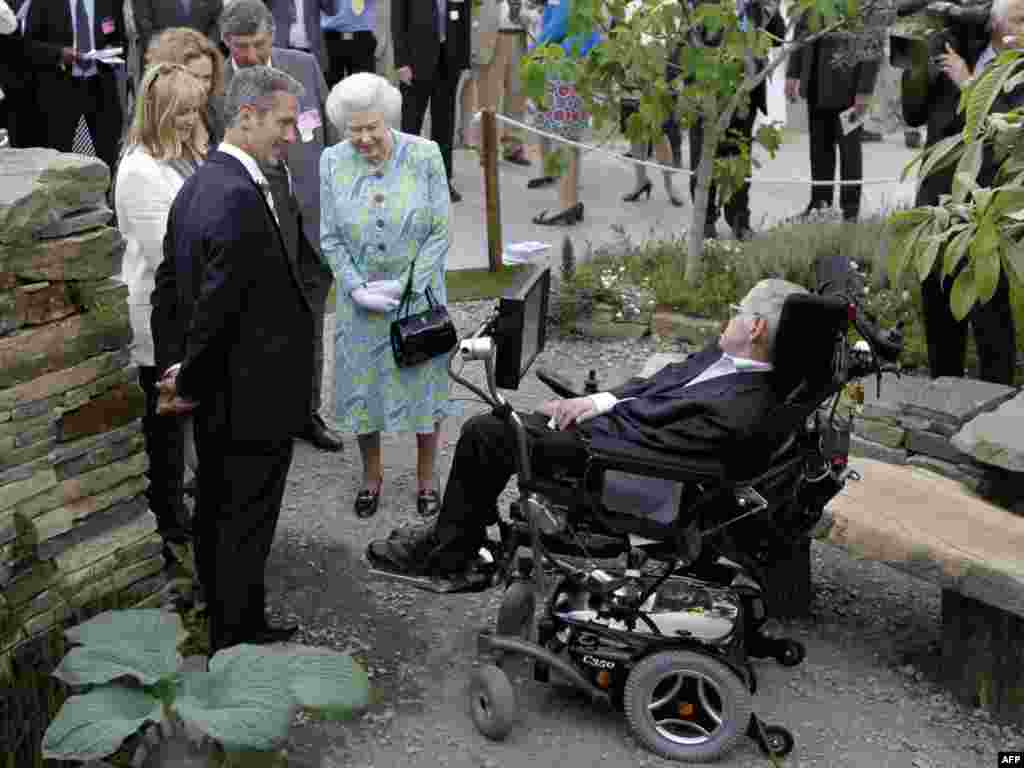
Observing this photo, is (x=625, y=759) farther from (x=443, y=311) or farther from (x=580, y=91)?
(x=580, y=91)

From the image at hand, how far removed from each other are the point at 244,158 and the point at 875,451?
10.7ft

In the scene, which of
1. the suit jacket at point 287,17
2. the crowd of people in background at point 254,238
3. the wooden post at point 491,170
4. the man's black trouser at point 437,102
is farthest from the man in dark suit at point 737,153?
the suit jacket at point 287,17

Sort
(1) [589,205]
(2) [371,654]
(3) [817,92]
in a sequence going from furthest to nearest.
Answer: (1) [589,205] < (3) [817,92] < (2) [371,654]

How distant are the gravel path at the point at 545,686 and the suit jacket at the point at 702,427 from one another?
2.81 feet

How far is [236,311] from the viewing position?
4270 millimetres

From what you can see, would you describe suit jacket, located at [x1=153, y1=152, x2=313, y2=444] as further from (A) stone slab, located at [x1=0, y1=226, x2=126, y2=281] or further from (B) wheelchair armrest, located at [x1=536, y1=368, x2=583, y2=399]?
(B) wheelchair armrest, located at [x1=536, y1=368, x2=583, y2=399]

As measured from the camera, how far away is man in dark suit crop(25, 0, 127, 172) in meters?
8.58

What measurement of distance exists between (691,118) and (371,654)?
13.8 feet

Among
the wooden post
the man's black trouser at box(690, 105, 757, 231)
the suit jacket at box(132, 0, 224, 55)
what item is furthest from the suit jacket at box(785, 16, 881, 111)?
the suit jacket at box(132, 0, 224, 55)

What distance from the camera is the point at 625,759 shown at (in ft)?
14.0

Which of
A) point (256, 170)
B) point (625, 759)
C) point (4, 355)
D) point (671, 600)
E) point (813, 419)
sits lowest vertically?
point (625, 759)

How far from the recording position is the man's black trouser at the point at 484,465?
4.52 meters

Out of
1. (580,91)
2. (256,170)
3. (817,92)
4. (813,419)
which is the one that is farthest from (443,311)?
(817,92)

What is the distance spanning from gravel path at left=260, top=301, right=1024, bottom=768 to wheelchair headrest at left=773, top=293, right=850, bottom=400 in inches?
42.9
